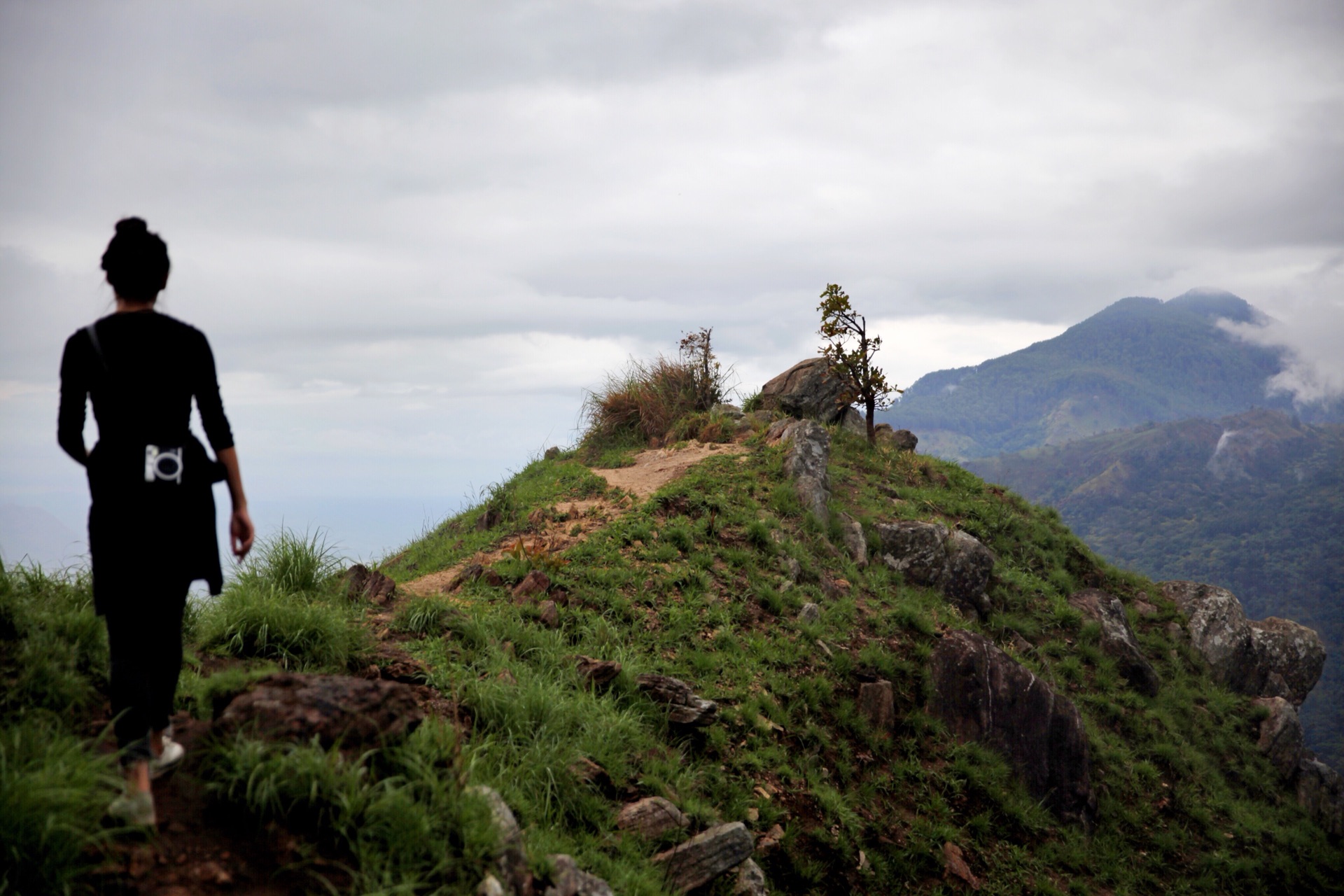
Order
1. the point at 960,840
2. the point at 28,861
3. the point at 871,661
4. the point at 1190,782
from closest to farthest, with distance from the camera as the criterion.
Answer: the point at 28,861
the point at 960,840
the point at 871,661
the point at 1190,782

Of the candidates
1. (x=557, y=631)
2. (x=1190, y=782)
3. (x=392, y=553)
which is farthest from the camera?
(x=392, y=553)

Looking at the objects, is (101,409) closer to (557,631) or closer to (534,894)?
(534,894)

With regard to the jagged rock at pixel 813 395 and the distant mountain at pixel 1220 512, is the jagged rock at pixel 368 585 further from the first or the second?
the distant mountain at pixel 1220 512

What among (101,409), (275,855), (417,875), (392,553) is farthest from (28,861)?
(392,553)

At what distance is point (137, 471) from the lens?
10.5ft

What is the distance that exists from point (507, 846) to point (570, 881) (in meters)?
0.50

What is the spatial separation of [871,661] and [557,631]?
398cm

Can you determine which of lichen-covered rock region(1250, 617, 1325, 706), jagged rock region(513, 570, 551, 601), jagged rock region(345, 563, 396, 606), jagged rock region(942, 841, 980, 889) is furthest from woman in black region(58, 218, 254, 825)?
lichen-covered rock region(1250, 617, 1325, 706)

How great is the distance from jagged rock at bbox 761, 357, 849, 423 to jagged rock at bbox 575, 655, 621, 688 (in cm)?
1035

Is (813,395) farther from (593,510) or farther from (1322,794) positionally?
(1322,794)

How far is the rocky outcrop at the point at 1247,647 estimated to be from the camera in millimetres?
13555

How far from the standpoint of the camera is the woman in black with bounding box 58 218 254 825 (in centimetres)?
317

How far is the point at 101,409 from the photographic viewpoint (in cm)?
320

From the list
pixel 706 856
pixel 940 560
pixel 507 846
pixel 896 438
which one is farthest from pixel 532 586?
pixel 896 438
